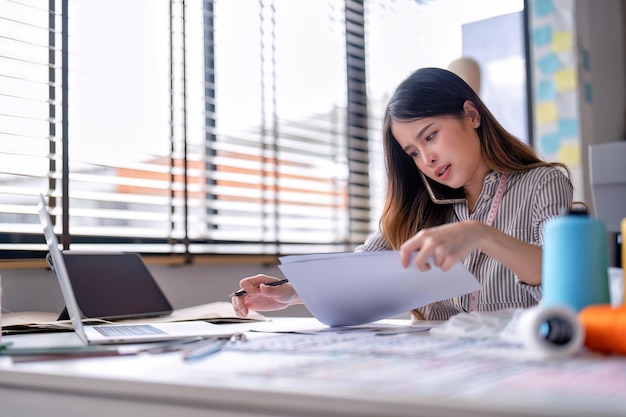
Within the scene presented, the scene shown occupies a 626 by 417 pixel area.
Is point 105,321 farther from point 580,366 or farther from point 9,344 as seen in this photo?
point 580,366

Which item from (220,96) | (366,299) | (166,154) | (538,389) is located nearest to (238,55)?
(220,96)

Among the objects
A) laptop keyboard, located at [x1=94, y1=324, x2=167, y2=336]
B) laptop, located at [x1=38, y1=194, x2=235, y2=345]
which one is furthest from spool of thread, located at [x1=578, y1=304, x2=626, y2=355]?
laptop keyboard, located at [x1=94, y1=324, x2=167, y2=336]

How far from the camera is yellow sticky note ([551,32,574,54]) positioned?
363 cm

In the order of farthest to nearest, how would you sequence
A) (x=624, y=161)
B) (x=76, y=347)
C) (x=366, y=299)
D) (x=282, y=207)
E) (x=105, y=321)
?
1. (x=282, y=207)
2. (x=624, y=161)
3. (x=105, y=321)
4. (x=366, y=299)
5. (x=76, y=347)

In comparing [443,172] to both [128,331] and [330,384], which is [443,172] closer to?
[128,331]

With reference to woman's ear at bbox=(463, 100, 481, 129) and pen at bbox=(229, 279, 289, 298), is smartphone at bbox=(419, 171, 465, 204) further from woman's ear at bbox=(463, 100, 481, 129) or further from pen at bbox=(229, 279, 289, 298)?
pen at bbox=(229, 279, 289, 298)

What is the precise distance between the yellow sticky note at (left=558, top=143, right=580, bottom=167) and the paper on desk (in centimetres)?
264

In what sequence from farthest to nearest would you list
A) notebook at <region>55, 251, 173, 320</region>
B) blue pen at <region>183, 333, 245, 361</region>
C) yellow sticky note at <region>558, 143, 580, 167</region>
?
yellow sticky note at <region>558, 143, 580, 167</region>, notebook at <region>55, 251, 173, 320</region>, blue pen at <region>183, 333, 245, 361</region>

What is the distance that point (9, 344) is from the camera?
100cm

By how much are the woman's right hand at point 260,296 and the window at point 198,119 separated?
0.61 meters

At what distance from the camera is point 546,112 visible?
3707mm

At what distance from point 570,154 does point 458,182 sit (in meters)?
2.21

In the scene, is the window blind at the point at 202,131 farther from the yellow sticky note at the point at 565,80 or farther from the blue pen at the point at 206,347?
the yellow sticky note at the point at 565,80

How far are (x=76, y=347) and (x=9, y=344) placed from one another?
0.15 metres
